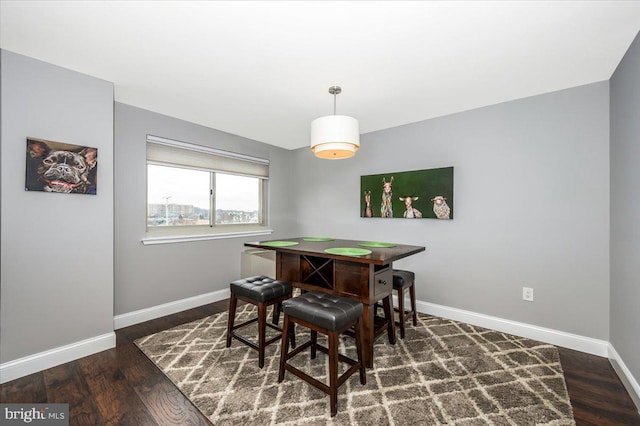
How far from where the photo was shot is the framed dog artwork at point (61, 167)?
1.99 meters

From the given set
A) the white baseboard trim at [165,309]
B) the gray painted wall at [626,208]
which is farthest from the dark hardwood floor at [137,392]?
the white baseboard trim at [165,309]

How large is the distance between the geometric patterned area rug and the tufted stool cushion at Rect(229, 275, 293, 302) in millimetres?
506

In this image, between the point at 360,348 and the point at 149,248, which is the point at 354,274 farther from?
the point at 149,248

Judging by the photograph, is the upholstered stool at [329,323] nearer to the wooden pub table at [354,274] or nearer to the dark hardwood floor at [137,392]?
the wooden pub table at [354,274]

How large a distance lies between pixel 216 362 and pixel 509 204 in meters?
3.02

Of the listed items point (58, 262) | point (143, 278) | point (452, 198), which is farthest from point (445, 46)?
point (143, 278)

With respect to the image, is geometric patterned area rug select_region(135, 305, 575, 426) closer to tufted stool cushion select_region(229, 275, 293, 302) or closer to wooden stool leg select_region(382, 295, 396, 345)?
wooden stool leg select_region(382, 295, 396, 345)

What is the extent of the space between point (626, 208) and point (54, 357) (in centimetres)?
434

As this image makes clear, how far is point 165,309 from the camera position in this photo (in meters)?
3.09

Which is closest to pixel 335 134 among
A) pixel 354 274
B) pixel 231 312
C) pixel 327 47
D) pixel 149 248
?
pixel 327 47

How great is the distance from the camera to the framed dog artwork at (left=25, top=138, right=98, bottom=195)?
199cm

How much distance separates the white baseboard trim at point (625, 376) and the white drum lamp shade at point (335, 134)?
243 cm

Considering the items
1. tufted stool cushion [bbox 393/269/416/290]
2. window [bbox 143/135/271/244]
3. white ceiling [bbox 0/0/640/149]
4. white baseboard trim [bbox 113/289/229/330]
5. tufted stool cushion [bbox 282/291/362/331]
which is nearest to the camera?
white ceiling [bbox 0/0/640/149]

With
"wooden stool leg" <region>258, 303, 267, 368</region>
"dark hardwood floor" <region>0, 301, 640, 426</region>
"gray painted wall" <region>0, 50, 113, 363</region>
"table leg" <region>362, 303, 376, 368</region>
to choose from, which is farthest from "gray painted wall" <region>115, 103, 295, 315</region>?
"table leg" <region>362, 303, 376, 368</region>
